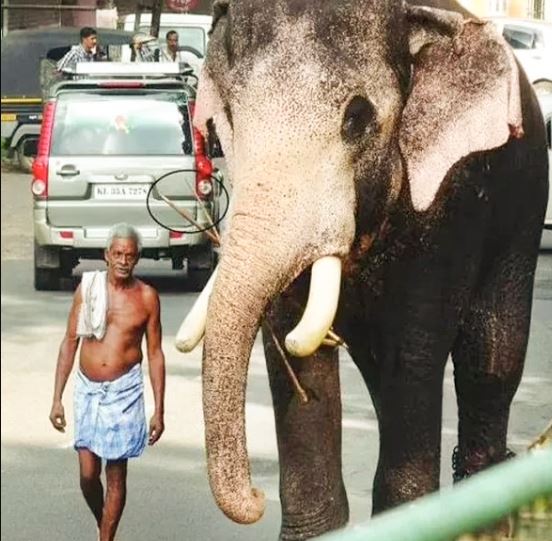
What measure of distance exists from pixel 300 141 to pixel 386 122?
1.06 ft

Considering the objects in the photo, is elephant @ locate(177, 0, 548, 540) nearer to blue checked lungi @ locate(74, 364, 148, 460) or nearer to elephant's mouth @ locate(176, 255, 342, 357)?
elephant's mouth @ locate(176, 255, 342, 357)

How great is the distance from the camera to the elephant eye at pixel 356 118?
213 inches

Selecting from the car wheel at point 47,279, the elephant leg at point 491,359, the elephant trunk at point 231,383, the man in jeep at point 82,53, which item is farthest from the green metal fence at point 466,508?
the man in jeep at point 82,53

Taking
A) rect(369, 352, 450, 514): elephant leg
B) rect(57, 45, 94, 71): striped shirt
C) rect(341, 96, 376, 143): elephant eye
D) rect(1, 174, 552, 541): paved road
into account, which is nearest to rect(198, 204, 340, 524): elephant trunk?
rect(341, 96, 376, 143): elephant eye

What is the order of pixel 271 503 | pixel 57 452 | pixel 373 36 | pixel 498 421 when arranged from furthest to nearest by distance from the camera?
pixel 57 452 → pixel 271 503 → pixel 498 421 → pixel 373 36

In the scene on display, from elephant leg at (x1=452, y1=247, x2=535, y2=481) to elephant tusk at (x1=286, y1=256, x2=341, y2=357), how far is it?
1215 millimetres

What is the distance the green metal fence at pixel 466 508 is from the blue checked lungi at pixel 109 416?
16.4 ft

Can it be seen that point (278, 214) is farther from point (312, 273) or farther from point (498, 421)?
point (498, 421)

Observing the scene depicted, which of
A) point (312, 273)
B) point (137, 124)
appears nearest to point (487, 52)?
point (312, 273)

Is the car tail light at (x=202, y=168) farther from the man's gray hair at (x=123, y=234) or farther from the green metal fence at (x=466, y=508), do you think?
the green metal fence at (x=466, y=508)

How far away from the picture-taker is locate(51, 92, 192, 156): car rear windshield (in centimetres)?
1520

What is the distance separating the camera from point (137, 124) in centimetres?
1536

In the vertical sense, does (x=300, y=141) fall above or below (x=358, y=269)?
above

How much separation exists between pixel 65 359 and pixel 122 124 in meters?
8.41
